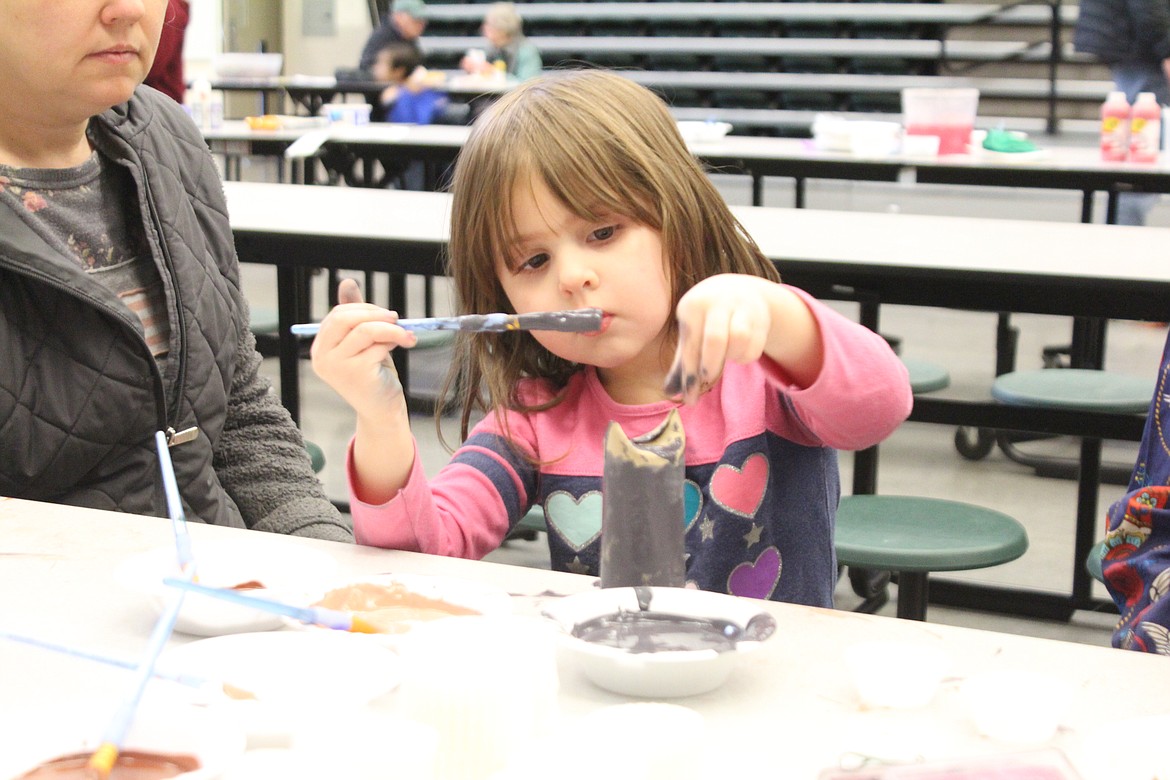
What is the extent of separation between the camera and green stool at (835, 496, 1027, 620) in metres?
1.90

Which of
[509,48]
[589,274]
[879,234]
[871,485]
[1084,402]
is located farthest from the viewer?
[509,48]

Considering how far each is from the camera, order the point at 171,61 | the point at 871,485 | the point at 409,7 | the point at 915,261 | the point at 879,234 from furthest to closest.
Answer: the point at 409,7 → the point at 171,61 → the point at 871,485 → the point at 879,234 → the point at 915,261

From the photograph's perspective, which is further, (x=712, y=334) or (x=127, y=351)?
(x=127, y=351)

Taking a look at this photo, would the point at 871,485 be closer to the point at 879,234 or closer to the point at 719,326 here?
Result: the point at 879,234

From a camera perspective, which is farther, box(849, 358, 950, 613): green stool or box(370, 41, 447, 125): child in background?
box(370, 41, 447, 125): child in background

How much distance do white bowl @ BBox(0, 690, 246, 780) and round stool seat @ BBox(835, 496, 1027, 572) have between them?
1.34 m

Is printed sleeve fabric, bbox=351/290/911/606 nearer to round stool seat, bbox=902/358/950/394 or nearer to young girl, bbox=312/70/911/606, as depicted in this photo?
young girl, bbox=312/70/911/606

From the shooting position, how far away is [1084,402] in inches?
101

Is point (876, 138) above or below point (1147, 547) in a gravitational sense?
above

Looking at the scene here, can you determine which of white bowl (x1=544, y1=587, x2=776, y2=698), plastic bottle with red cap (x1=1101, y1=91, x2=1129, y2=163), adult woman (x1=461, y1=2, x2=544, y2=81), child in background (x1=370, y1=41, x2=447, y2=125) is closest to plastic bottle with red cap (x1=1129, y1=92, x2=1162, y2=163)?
plastic bottle with red cap (x1=1101, y1=91, x2=1129, y2=163)

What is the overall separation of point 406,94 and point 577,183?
19.0 ft

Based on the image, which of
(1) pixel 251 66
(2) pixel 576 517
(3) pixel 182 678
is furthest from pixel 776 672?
(1) pixel 251 66

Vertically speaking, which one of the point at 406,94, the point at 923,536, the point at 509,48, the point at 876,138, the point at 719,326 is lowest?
the point at 923,536

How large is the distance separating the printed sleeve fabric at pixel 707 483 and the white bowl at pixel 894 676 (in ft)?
1.39
